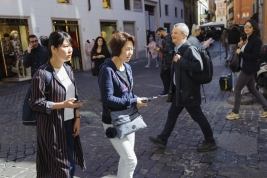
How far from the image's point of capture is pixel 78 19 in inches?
606

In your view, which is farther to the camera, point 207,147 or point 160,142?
point 160,142

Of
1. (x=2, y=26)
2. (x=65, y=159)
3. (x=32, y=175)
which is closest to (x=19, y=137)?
(x=32, y=175)

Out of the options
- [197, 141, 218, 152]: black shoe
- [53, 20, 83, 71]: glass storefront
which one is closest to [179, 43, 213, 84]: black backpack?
[197, 141, 218, 152]: black shoe

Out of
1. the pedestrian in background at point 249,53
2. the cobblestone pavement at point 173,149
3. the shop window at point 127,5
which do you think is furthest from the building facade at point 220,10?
the pedestrian in background at point 249,53

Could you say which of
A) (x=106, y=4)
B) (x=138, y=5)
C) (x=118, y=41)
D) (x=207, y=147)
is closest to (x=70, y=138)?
(x=118, y=41)

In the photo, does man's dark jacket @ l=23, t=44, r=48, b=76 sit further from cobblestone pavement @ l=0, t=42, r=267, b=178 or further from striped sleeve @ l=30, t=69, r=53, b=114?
striped sleeve @ l=30, t=69, r=53, b=114

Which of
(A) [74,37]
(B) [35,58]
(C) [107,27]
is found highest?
(C) [107,27]

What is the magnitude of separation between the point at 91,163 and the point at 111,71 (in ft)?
5.92

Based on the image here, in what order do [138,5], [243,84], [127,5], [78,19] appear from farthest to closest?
[138,5] < [127,5] < [78,19] < [243,84]

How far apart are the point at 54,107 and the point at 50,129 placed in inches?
8.3

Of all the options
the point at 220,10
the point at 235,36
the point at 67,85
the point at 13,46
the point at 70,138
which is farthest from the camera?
the point at 220,10

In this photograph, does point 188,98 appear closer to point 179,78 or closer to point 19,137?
point 179,78

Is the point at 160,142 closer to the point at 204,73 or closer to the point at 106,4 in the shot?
the point at 204,73

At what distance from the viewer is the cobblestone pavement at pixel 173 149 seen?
3.38 m
